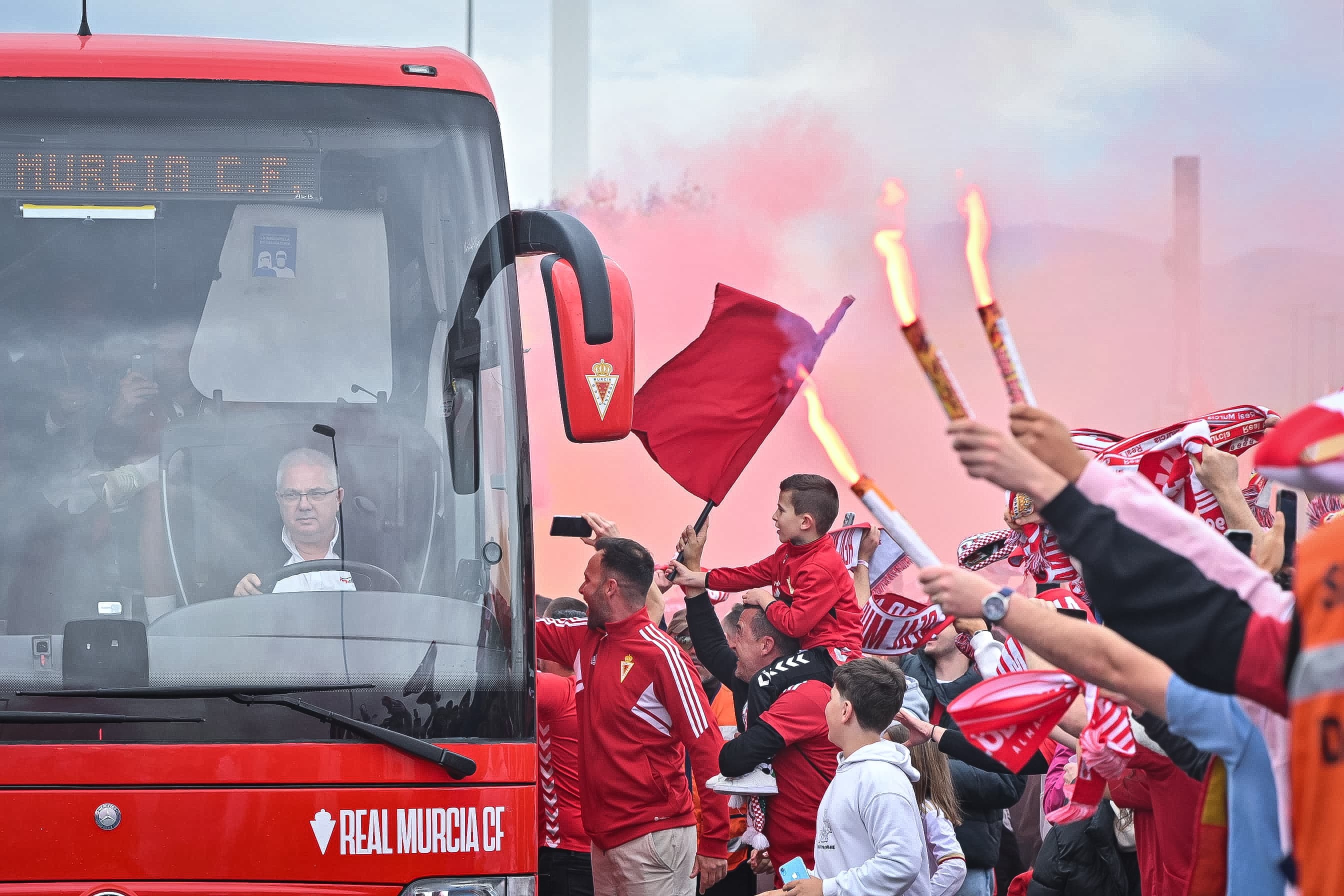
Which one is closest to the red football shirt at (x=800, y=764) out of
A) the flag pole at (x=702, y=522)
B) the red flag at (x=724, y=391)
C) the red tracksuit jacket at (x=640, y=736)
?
the red tracksuit jacket at (x=640, y=736)

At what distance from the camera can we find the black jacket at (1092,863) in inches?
214

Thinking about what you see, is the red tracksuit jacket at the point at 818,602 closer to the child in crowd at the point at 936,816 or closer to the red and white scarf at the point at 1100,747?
the child in crowd at the point at 936,816

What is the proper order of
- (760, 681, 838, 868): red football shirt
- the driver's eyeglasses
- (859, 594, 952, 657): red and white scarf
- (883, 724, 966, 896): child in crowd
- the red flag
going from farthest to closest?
(859, 594, 952, 657): red and white scarf
the red flag
(760, 681, 838, 868): red football shirt
(883, 724, 966, 896): child in crowd
the driver's eyeglasses

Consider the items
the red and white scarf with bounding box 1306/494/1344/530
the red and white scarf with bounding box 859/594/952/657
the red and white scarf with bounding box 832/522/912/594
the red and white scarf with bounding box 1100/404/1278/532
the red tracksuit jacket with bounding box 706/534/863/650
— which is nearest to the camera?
the red and white scarf with bounding box 1100/404/1278/532

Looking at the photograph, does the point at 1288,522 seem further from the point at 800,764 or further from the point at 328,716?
the point at 800,764

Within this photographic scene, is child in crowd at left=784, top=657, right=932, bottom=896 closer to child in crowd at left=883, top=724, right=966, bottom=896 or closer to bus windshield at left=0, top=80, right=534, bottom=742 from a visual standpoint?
child in crowd at left=883, top=724, right=966, bottom=896

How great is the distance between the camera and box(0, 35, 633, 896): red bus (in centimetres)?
352

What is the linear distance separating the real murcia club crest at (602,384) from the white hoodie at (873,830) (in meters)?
1.56

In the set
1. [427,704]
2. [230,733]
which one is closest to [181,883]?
[230,733]

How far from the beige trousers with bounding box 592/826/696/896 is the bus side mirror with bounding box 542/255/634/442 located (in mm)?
2672

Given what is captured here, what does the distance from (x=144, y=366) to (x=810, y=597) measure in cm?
312

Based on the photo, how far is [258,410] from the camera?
3.85 m

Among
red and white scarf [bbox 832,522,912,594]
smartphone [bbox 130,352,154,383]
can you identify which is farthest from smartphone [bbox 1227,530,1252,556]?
A: red and white scarf [bbox 832,522,912,594]

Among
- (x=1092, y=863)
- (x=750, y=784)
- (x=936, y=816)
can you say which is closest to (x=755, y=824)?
(x=750, y=784)
